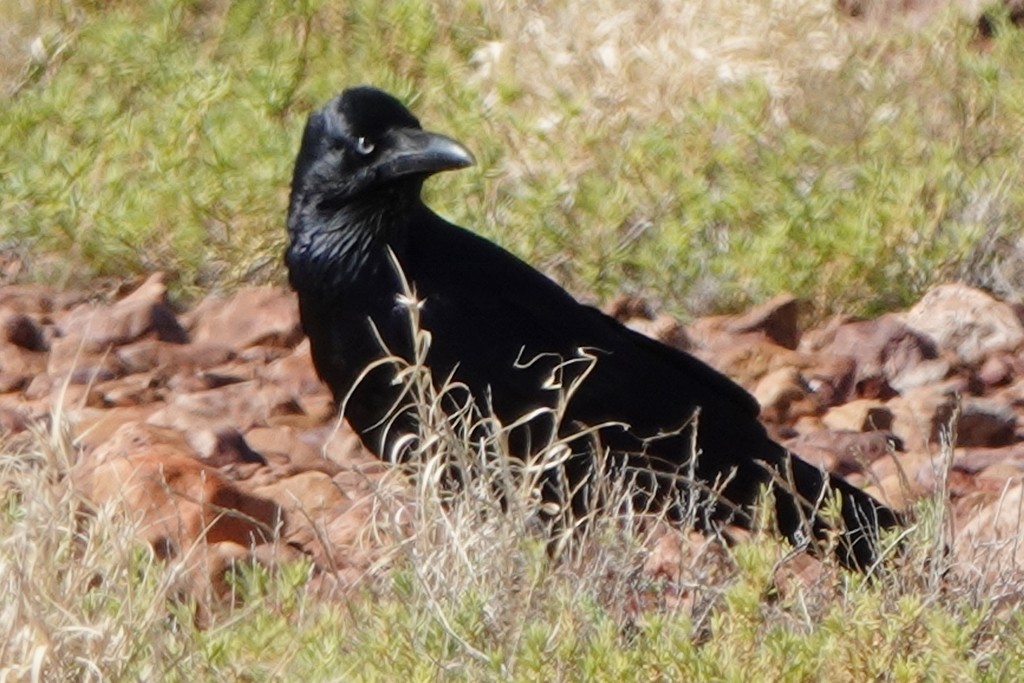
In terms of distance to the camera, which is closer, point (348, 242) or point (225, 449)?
point (348, 242)

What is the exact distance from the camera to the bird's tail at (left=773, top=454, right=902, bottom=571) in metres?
4.71

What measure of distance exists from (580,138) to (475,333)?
2.17 m

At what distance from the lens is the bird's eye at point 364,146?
5.56m

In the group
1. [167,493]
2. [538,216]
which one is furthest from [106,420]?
[538,216]

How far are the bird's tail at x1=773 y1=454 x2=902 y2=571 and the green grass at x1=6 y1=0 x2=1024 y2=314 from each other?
135 centimetres

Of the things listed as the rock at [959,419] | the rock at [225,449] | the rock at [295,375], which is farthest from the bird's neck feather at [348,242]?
the rock at [959,419]

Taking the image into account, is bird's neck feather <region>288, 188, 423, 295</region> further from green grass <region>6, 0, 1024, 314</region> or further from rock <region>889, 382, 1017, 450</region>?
rock <region>889, 382, 1017, 450</region>

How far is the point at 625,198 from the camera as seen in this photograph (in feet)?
22.9

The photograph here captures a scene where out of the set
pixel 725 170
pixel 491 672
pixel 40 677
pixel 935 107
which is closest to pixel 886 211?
pixel 725 170

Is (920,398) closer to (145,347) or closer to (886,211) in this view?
(886,211)

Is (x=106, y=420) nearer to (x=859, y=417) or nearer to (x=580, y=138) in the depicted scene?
(x=859, y=417)

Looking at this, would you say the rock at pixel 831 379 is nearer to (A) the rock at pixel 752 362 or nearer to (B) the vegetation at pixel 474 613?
(A) the rock at pixel 752 362

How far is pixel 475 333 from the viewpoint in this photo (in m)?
5.41

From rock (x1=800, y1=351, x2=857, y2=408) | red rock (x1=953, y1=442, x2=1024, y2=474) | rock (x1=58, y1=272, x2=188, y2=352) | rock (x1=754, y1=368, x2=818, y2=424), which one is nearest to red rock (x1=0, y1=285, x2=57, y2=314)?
rock (x1=58, y1=272, x2=188, y2=352)
